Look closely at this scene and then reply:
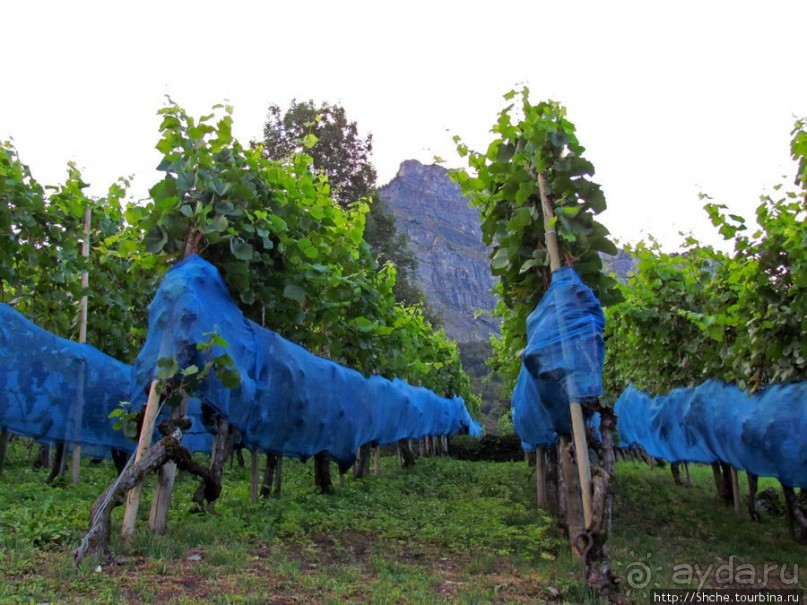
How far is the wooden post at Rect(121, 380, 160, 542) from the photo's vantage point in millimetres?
4418

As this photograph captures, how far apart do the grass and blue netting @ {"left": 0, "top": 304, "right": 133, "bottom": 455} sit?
26.6 inches

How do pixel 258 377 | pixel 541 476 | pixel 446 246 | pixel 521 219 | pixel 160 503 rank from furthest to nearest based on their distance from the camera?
pixel 446 246
pixel 541 476
pixel 258 377
pixel 521 219
pixel 160 503

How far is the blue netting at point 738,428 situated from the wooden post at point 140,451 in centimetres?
586

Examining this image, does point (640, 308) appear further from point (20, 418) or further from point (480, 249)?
point (480, 249)

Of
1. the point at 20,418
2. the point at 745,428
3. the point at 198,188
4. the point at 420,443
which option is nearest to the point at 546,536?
the point at 745,428

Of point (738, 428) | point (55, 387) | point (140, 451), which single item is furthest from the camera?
point (738, 428)

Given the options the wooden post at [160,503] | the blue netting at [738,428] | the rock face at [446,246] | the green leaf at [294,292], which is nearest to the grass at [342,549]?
the wooden post at [160,503]

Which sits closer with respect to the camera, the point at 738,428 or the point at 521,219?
the point at 521,219

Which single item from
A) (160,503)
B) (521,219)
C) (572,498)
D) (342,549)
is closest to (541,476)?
(572,498)

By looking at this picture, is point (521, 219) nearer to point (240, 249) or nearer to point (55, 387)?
point (240, 249)

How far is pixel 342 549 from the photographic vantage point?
5301 mm

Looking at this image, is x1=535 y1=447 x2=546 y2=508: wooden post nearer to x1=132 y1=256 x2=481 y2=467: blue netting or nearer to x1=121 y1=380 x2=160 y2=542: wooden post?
x1=132 y1=256 x2=481 y2=467: blue netting

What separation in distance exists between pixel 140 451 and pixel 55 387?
111 inches

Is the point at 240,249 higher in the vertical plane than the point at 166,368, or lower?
higher
